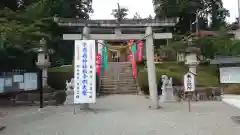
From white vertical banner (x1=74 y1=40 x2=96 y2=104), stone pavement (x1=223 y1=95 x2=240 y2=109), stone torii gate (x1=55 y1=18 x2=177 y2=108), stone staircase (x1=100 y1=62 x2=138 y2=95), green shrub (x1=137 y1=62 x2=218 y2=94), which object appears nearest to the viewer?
white vertical banner (x1=74 y1=40 x2=96 y2=104)

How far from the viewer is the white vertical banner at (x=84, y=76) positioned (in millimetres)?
14500

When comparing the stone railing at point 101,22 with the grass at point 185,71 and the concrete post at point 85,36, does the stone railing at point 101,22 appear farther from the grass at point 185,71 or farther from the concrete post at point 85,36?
the grass at point 185,71

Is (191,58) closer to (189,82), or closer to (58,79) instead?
(189,82)

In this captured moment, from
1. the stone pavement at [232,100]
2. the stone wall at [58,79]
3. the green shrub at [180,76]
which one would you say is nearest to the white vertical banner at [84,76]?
the stone pavement at [232,100]

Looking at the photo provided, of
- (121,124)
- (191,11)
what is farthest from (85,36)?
(191,11)

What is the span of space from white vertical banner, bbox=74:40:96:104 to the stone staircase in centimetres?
1236

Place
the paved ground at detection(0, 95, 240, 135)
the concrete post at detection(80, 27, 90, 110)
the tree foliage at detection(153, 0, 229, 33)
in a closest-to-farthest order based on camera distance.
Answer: the paved ground at detection(0, 95, 240, 135) → the concrete post at detection(80, 27, 90, 110) → the tree foliage at detection(153, 0, 229, 33)

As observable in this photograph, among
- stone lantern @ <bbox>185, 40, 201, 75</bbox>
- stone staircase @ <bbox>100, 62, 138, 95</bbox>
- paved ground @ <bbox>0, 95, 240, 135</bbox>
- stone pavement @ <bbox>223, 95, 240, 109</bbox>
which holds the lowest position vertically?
paved ground @ <bbox>0, 95, 240, 135</bbox>

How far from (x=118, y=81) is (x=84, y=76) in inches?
577

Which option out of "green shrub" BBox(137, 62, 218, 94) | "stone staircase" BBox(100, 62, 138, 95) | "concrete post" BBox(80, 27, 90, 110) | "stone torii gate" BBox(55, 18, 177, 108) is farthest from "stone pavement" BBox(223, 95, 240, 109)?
"stone staircase" BBox(100, 62, 138, 95)

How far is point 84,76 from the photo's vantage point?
14.5 meters

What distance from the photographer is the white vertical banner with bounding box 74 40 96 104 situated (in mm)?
14500

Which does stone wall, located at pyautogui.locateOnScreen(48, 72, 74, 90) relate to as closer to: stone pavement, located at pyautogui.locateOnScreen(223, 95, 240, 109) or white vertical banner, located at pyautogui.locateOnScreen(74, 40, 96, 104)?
white vertical banner, located at pyautogui.locateOnScreen(74, 40, 96, 104)

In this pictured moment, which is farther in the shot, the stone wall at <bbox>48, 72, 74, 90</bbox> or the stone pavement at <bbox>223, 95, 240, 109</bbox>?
the stone wall at <bbox>48, 72, 74, 90</bbox>
